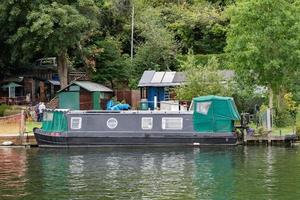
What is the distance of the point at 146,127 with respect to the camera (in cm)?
4394

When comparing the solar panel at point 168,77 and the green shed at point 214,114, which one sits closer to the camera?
the green shed at point 214,114

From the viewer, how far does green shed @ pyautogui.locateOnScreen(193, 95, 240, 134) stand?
4297cm

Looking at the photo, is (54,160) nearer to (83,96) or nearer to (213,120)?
(213,120)

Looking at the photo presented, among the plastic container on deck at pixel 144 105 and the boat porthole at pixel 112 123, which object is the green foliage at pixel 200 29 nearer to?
the plastic container on deck at pixel 144 105

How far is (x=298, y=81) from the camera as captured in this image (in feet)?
164

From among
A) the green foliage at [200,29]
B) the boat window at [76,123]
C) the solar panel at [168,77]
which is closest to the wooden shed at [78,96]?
the solar panel at [168,77]

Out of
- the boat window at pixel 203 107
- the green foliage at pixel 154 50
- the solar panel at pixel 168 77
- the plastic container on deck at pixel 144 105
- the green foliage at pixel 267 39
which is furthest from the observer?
the green foliage at pixel 154 50

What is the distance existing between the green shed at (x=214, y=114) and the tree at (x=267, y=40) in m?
4.85

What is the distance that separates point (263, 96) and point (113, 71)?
20217 millimetres

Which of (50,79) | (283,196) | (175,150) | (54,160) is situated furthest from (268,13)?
(50,79)

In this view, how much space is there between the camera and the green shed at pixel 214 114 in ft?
141

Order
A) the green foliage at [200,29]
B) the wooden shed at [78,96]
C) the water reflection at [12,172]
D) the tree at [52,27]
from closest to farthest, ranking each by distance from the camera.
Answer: the water reflection at [12,172] < the tree at [52,27] < the wooden shed at [78,96] < the green foliage at [200,29]

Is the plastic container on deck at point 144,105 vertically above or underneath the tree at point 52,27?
underneath

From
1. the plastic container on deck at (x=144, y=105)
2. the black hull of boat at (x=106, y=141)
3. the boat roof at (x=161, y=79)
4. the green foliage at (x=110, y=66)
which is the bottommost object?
the black hull of boat at (x=106, y=141)
